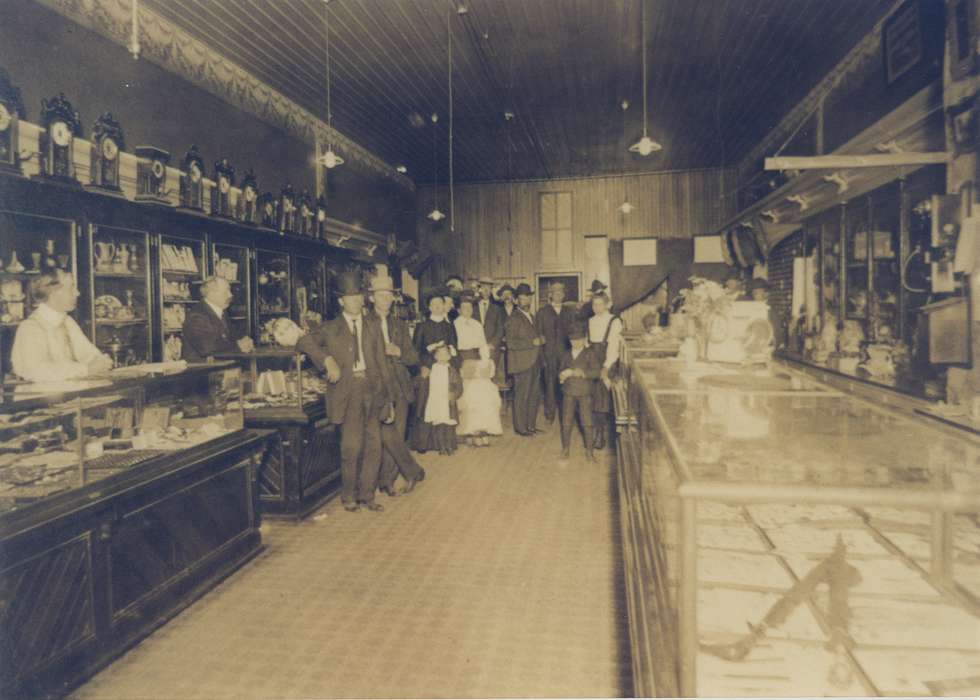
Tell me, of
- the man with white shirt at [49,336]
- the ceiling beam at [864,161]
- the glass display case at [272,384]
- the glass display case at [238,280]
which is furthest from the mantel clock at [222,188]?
the ceiling beam at [864,161]

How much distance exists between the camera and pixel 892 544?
2557mm

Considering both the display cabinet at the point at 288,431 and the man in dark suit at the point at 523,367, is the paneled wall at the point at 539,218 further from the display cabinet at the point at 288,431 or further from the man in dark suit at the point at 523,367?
the display cabinet at the point at 288,431

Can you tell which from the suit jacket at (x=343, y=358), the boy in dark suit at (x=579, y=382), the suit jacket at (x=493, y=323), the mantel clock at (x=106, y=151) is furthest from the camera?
the suit jacket at (x=493, y=323)

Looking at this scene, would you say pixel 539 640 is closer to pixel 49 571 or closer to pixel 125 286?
pixel 49 571

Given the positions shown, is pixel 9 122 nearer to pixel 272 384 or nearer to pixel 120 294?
pixel 120 294

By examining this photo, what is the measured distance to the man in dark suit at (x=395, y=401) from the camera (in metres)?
5.17

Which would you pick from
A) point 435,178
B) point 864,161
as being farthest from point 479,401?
point 435,178

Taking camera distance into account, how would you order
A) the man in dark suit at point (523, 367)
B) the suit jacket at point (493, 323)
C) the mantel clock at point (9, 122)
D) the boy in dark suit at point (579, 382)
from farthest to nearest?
the suit jacket at point (493, 323), the man in dark suit at point (523, 367), the boy in dark suit at point (579, 382), the mantel clock at point (9, 122)

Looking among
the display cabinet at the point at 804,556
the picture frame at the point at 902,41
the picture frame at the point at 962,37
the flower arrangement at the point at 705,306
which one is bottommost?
the display cabinet at the point at 804,556

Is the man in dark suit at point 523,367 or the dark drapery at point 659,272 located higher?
the dark drapery at point 659,272

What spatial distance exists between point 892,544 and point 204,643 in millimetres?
2950

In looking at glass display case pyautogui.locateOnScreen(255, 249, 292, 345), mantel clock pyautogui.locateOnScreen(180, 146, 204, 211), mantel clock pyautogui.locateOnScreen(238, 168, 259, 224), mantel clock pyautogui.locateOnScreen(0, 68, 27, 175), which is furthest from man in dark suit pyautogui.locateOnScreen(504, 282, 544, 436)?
mantel clock pyautogui.locateOnScreen(0, 68, 27, 175)

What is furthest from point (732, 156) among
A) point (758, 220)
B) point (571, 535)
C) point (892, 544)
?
point (892, 544)

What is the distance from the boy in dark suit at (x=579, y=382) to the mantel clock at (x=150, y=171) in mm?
3710
